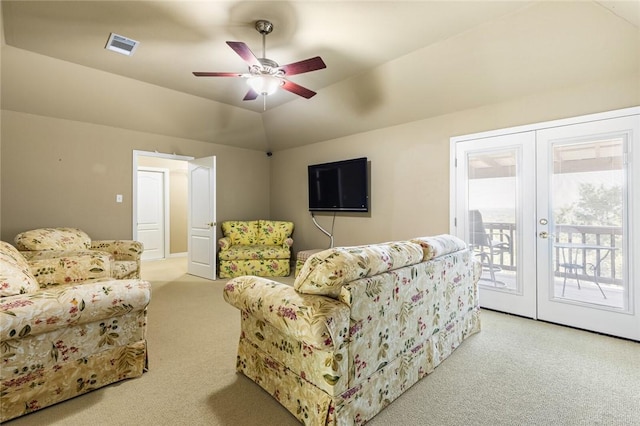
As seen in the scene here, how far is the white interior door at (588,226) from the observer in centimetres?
269

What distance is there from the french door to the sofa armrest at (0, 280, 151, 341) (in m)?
3.38

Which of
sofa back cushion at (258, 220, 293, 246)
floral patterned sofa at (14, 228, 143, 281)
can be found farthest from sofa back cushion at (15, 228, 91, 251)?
sofa back cushion at (258, 220, 293, 246)

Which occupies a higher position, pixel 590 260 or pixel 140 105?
pixel 140 105

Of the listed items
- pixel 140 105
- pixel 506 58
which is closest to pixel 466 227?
pixel 506 58

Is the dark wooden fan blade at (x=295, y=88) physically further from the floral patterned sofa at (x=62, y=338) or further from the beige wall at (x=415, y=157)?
the floral patterned sofa at (x=62, y=338)

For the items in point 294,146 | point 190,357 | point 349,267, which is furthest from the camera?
point 294,146

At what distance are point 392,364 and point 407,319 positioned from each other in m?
0.28

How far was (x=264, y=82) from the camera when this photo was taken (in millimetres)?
2744

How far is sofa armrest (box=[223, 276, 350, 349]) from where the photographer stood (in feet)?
4.52

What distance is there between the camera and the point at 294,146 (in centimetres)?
583

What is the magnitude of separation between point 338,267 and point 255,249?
384cm

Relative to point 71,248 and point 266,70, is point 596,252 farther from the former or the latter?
point 71,248

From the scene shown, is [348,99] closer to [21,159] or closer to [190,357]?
[190,357]

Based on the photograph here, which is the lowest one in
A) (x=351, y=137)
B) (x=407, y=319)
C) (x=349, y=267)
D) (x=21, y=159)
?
(x=407, y=319)
